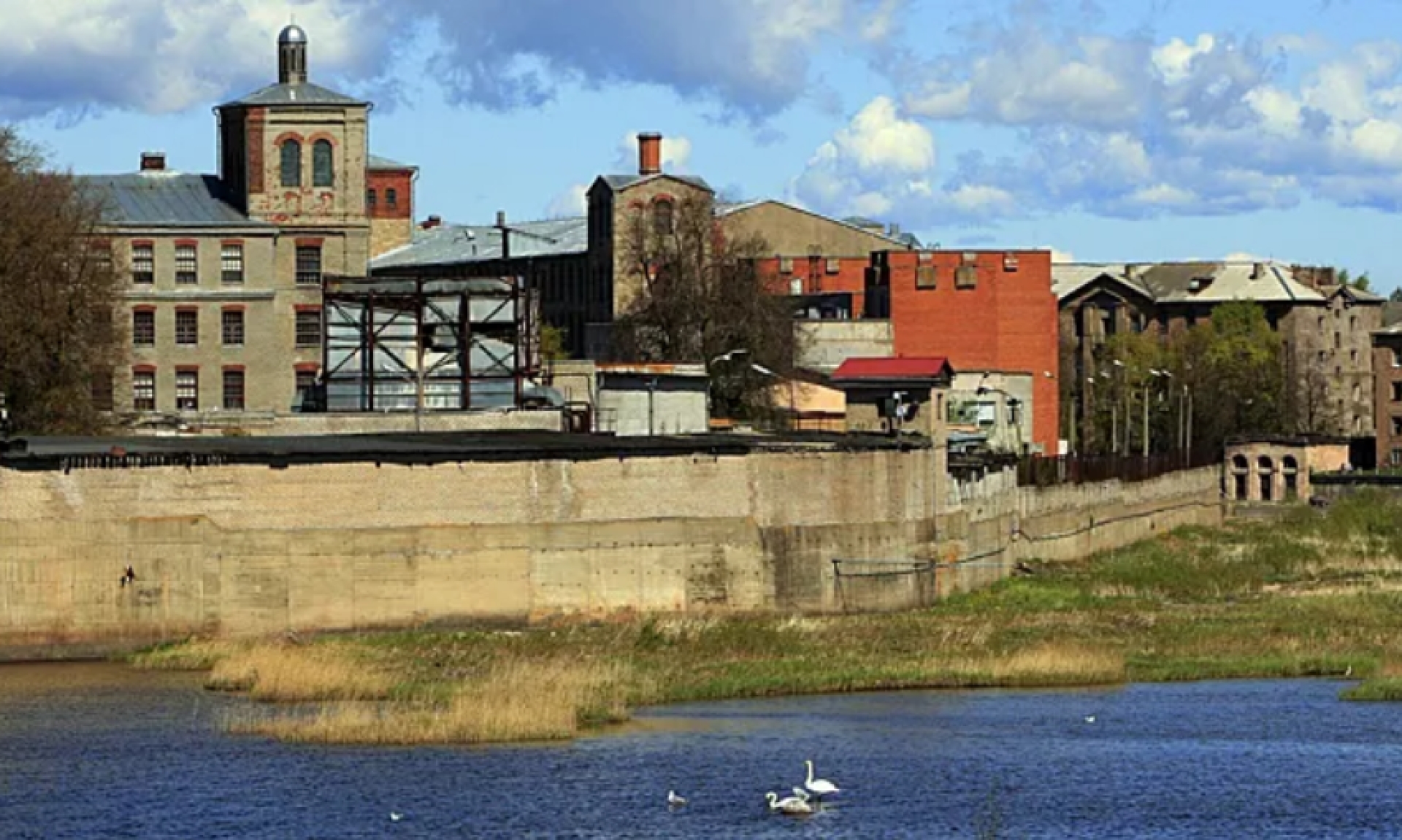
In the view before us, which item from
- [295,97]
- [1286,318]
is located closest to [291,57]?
[295,97]

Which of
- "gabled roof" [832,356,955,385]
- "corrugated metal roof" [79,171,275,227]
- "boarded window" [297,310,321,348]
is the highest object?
"corrugated metal roof" [79,171,275,227]

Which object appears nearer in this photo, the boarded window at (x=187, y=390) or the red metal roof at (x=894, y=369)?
the red metal roof at (x=894, y=369)

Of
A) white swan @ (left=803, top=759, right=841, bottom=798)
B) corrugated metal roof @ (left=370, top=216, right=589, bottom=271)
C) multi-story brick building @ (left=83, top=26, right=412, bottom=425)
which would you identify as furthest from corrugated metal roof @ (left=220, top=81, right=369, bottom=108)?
white swan @ (left=803, top=759, right=841, bottom=798)

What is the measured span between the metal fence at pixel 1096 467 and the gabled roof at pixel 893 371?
4436mm

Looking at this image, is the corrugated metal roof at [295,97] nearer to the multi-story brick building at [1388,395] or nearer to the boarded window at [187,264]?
the boarded window at [187,264]

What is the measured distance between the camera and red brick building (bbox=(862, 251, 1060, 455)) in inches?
5428

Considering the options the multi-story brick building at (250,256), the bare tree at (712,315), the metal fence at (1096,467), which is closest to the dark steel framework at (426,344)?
the multi-story brick building at (250,256)

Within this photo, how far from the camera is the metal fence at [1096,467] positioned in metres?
102

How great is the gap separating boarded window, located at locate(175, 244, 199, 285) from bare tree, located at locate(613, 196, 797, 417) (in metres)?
20.9

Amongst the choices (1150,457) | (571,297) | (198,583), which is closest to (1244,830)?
(198,583)

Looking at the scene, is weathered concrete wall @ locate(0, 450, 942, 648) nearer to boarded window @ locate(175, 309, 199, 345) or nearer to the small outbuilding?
the small outbuilding

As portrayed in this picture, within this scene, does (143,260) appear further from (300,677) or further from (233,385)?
(300,677)

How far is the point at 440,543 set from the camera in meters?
68.1

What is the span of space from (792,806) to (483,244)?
11649cm
